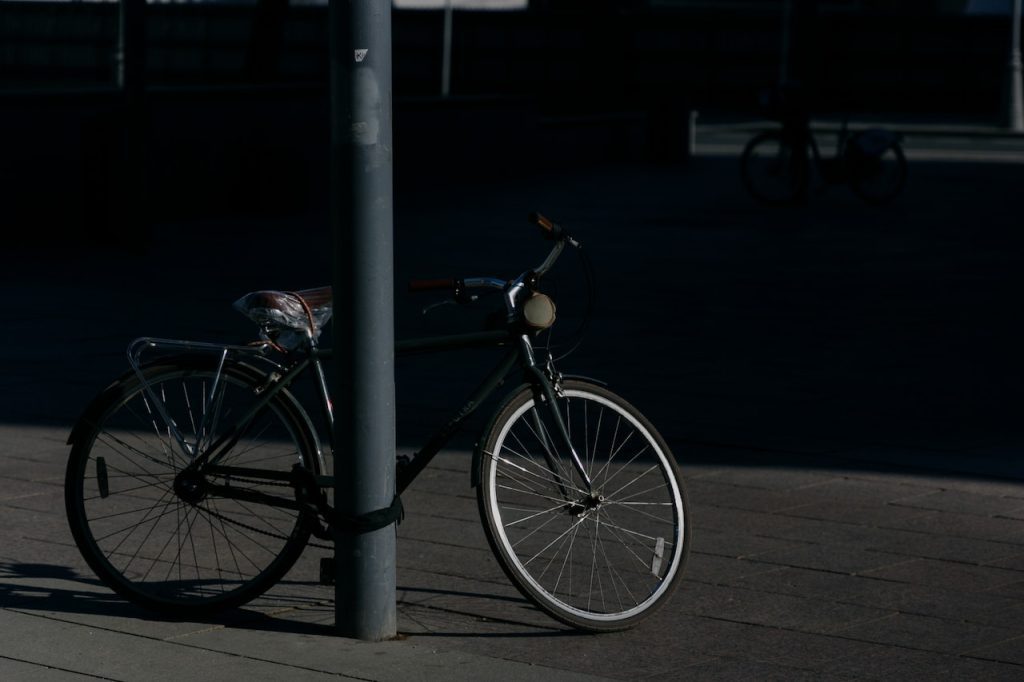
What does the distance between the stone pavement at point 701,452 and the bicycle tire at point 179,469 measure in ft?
0.38

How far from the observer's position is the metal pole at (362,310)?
4.62 metres

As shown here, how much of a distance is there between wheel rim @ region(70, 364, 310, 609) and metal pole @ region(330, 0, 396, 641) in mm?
276

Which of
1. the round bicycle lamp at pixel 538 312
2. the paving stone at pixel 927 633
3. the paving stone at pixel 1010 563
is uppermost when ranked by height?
the round bicycle lamp at pixel 538 312

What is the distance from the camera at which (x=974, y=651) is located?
4785mm

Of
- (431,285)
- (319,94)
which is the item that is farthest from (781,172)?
(431,285)

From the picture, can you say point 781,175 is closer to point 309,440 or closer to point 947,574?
point 947,574

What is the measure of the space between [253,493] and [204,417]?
26cm

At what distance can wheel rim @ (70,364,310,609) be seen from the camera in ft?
16.4

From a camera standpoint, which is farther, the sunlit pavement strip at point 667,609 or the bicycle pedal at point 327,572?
the bicycle pedal at point 327,572

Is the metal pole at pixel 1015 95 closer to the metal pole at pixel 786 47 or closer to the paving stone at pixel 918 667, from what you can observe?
the metal pole at pixel 786 47

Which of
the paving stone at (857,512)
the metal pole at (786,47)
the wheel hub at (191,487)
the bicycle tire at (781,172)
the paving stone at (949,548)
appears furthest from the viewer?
the metal pole at (786,47)

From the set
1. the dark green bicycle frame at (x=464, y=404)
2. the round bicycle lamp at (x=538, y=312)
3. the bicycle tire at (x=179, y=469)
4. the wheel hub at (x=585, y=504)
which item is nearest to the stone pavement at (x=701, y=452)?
the bicycle tire at (x=179, y=469)

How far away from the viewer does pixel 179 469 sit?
17.2 ft

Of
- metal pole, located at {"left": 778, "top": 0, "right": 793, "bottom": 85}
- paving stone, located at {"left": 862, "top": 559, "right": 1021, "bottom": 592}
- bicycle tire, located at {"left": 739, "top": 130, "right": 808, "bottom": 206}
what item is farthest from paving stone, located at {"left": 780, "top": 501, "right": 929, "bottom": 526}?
metal pole, located at {"left": 778, "top": 0, "right": 793, "bottom": 85}
